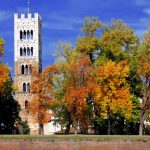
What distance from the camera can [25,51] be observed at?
12156cm

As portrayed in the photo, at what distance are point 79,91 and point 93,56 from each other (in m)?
9.36

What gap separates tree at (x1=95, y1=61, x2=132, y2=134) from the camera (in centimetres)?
6788

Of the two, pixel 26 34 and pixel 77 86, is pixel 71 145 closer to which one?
pixel 77 86

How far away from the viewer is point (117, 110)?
2702 inches

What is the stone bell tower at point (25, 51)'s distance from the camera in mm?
117312

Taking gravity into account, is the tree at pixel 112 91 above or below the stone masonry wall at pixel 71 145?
above

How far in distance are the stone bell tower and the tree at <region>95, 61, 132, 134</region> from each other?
47948 millimetres

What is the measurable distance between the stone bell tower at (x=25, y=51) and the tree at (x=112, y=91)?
4795 cm

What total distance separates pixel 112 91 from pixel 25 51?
A: 5526cm

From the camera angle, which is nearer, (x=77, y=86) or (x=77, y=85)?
(x=77, y=86)

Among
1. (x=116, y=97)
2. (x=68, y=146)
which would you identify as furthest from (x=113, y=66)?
(x=68, y=146)


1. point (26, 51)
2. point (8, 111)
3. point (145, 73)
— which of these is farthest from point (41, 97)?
point (26, 51)

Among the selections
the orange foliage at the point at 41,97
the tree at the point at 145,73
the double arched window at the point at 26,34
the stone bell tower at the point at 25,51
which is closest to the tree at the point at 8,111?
the orange foliage at the point at 41,97

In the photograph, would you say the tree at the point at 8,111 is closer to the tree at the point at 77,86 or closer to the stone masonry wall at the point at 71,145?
the tree at the point at 77,86
